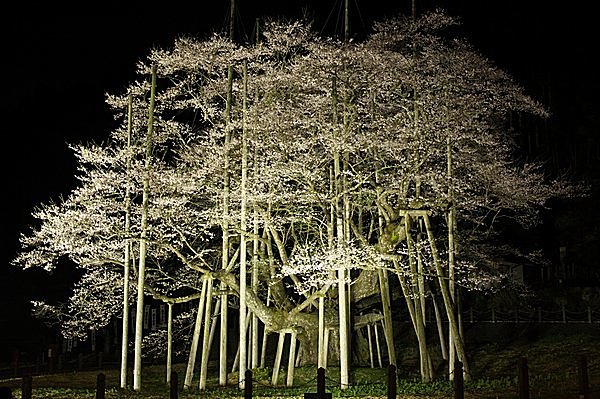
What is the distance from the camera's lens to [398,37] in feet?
69.8

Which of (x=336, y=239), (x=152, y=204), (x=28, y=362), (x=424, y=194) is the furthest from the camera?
(x=28, y=362)

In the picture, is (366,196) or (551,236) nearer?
(366,196)

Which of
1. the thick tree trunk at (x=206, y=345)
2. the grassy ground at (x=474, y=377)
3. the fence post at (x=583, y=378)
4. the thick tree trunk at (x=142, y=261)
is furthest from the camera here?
the thick tree trunk at (x=206, y=345)

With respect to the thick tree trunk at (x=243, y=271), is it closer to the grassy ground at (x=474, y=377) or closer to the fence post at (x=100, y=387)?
the grassy ground at (x=474, y=377)

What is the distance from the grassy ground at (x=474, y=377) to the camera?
16.9 m

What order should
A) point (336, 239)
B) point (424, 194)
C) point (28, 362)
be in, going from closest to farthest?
point (336, 239), point (424, 194), point (28, 362)

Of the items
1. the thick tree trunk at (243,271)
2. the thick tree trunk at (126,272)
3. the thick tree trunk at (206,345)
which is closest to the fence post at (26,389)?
the thick tree trunk at (243,271)

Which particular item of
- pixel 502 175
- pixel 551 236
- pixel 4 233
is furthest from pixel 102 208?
pixel 551 236

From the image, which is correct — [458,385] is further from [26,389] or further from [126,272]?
[126,272]

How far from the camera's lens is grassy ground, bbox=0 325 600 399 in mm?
16906

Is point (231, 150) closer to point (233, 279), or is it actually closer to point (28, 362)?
point (233, 279)

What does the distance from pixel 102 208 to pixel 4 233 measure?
902 inches

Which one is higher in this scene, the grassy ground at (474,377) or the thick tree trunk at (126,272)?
the thick tree trunk at (126,272)

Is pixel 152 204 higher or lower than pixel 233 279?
higher
